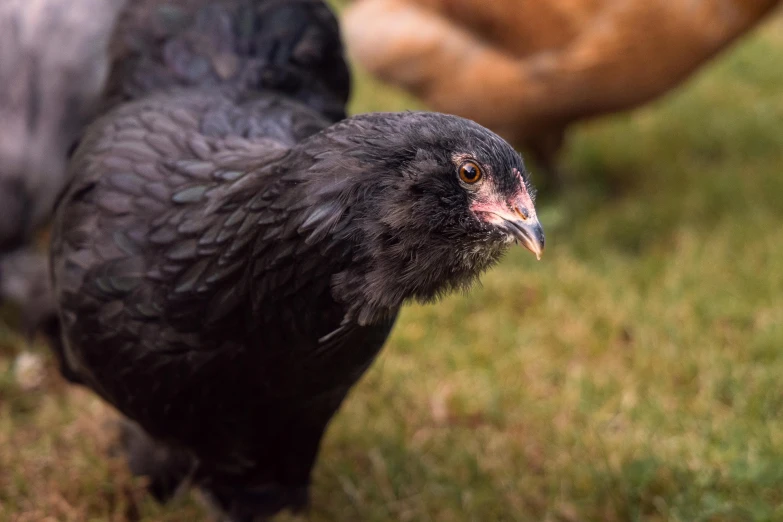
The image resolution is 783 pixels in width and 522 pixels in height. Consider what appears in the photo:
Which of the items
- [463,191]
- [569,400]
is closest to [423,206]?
[463,191]

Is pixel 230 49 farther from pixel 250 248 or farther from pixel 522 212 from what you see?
pixel 522 212

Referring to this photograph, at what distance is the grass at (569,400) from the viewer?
268cm

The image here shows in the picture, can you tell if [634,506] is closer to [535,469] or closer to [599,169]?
[535,469]

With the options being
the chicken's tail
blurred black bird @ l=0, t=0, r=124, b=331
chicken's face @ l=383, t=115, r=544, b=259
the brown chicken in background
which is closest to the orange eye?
chicken's face @ l=383, t=115, r=544, b=259

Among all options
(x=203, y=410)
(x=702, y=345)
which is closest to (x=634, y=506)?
(x=702, y=345)

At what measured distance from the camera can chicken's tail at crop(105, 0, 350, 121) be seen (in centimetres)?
257

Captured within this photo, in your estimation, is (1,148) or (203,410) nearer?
(203,410)

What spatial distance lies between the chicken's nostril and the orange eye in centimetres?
10

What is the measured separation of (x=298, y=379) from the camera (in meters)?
1.90

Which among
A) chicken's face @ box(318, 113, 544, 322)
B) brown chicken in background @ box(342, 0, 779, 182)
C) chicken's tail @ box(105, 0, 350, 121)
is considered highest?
chicken's face @ box(318, 113, 544, 322)

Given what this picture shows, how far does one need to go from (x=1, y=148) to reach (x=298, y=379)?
6.41ft

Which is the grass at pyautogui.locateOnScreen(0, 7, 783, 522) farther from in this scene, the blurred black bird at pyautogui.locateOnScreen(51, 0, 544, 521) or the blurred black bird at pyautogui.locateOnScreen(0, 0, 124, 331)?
the blurred black bird at pyautogui.locateOnScreen(0, 0, 124, 331)

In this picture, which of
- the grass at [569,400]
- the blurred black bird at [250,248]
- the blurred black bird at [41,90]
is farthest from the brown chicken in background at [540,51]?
the blurred black bird at [250,248]

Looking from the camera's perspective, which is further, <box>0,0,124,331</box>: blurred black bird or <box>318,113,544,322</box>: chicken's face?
<box>0,0,124,331</box>: blurred black bird
